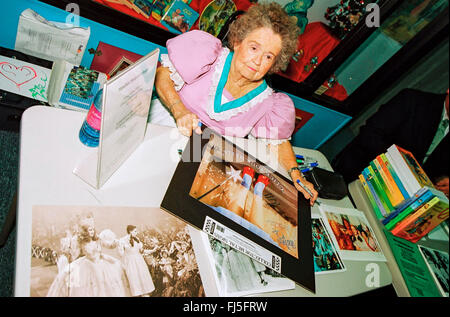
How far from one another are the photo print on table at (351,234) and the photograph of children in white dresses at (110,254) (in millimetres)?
771

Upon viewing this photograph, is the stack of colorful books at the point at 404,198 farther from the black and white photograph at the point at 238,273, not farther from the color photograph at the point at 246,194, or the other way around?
the black and white photograph at the point at 238,273

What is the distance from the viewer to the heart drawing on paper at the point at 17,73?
55.1 inches

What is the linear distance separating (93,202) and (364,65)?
2.10 m

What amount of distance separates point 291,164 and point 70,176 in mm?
1013

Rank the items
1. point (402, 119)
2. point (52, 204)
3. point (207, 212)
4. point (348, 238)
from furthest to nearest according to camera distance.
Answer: point (402, 119), point (348, 238), point (207, 212), point (52, 204)

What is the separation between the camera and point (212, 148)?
3.69 ft

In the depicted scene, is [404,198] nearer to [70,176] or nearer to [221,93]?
[221,93]

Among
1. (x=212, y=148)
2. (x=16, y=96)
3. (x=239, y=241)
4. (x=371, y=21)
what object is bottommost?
(x=239, y=241)

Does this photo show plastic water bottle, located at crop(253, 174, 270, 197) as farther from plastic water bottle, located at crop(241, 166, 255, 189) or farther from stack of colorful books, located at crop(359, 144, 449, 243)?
stack of colorful books, located at crop(359, 144, 449, 243)

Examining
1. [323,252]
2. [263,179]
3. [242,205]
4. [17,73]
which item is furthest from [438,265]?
[17,73]

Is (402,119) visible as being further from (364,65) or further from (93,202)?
(93,202)

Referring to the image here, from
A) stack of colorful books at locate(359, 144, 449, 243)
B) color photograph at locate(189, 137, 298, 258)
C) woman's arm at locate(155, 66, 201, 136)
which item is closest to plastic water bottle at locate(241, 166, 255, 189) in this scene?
color photograph at locate(189, 137, 298, 258)
